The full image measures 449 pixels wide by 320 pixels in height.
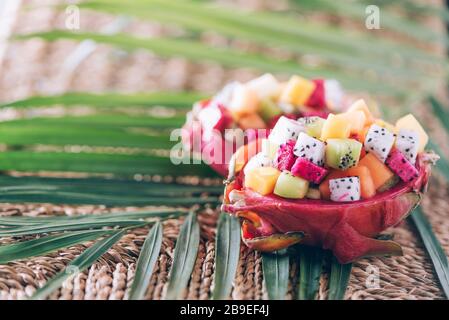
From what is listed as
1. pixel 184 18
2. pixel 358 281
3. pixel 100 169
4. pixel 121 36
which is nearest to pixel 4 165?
pixel 100 169

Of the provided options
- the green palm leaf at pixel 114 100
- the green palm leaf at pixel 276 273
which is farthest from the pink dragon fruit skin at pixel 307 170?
the green palm leaf at pixel 114 100

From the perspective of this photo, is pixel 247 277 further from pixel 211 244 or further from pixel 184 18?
pixel 184 18

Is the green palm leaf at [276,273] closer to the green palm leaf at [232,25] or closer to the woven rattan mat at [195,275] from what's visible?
the woven rattan mat at [195,275]

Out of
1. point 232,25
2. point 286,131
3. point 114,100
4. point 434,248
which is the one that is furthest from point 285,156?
point 232,25

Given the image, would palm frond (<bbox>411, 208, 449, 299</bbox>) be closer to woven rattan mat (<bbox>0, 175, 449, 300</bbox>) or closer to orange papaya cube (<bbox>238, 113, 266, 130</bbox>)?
woven rattan mat (<bbox>0, 175, 449, 300</bbox>)

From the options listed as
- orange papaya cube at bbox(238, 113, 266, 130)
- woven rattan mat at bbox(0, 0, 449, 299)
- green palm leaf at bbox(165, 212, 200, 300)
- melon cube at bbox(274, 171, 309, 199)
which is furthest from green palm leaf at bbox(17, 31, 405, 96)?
melon cube at bbox(274, 171, 309, 199)
